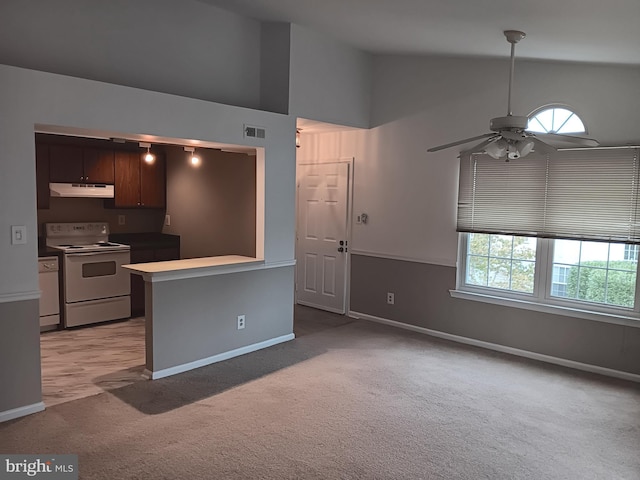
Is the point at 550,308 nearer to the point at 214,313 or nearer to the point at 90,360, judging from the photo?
the point at 214,313

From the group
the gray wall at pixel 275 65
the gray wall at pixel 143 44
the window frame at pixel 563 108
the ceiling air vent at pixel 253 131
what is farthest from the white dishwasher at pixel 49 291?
the window frame at pixel 563 108

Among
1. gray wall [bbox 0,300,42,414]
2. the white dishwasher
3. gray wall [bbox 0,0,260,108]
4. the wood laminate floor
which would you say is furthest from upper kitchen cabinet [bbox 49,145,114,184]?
gray wall [bbox 0,300,42,414]

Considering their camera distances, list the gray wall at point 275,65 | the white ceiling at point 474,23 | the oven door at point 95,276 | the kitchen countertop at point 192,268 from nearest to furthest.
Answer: the white ceiling at point 474,23 → the kitchen countertop at point 192,268 → the gray wall at point 275,65 → the oven door at point 95,276

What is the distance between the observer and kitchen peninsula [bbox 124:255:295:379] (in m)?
4.07

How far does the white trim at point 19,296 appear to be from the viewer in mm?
3195

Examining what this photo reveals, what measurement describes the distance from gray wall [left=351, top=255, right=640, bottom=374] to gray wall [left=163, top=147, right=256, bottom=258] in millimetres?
1502

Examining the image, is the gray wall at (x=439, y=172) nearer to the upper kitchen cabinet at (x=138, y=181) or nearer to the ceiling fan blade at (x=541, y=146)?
the ceiling fan blade at (x=541, y=146)

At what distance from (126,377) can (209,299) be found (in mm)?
919

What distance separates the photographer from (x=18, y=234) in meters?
3.23

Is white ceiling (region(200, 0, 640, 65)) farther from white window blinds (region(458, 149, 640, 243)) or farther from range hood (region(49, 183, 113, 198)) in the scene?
range hood (region(49, 183, 113, 198))

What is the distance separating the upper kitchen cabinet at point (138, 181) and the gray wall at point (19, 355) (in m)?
2.96

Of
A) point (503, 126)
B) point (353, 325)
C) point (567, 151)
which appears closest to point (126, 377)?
point (353, 325)

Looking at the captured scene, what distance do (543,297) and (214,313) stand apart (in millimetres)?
3097

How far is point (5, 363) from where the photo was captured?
3230 millimetres
